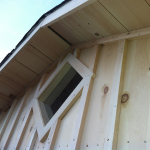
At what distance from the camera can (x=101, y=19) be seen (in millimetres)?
1927

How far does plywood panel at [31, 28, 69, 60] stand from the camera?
2519 mm

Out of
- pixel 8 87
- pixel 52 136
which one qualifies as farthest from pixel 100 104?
pixel 8 87

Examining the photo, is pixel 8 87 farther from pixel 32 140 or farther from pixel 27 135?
pixel 32 140

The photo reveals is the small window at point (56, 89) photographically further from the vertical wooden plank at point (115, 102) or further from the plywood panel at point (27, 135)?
the vertical wooden plank at point (115, 102)

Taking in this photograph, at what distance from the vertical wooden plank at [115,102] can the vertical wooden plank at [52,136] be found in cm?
56

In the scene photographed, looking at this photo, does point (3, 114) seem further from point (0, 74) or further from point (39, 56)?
point (39, 56)

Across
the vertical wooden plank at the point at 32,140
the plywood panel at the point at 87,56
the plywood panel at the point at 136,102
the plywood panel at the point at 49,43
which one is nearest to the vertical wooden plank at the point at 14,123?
the vertical wooden plank at the point at 32,140

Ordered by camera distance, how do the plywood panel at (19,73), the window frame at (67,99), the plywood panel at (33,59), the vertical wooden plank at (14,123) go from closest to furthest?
1. the window frame at (67,99)
2. the vertical wooden plank at (14,123)
3. the plywood panel at (33,59)
4. the plywood panel at (19,73)

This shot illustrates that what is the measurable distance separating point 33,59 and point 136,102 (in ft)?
5.37

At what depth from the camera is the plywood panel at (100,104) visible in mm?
1586

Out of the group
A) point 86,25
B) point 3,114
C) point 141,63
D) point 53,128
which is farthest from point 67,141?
point 3,114

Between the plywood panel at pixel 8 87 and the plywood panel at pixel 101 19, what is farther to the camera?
the plywood panel at pixel 8 87

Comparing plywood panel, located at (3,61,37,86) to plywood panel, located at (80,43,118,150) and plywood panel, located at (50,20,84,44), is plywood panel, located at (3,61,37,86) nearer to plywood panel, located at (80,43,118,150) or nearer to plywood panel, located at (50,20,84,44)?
plywood panel, located at (50,20,84,44)

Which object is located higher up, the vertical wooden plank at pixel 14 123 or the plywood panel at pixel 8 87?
the plywood panel at pixel 8 87
